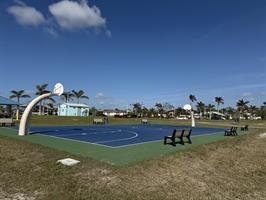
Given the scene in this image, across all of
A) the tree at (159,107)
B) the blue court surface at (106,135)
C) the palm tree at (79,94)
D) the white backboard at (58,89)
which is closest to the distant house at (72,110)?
the palm tree at (79,94)

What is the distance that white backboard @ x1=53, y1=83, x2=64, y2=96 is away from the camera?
18469mm

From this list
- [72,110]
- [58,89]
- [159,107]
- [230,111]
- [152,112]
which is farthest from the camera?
[230,111]

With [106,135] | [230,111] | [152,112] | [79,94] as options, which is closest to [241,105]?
[230,111]

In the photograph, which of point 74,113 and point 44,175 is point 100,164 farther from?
point 74,113

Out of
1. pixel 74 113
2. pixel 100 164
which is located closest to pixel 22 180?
pixel 100 164

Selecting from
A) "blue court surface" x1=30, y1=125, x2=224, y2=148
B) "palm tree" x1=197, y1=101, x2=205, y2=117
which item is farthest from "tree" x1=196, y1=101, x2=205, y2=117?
"blue court surface" x1=30, y1=125, x2=224, y2=148

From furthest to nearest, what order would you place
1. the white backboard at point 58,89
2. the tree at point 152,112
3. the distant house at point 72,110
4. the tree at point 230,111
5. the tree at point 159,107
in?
1. the tree at point 230,111
2. the tree at point 159,107
3. the tree at point 152,112
4. the distant house at point 72,110
5. the white backboard at point 58,89

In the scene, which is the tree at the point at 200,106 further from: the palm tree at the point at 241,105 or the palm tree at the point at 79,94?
the palm tree at the point at 79,94

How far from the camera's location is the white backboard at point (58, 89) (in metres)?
18.5

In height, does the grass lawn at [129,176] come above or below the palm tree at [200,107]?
below

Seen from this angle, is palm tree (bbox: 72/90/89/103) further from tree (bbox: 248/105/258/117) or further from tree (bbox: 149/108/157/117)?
tree (bbox: 248/105/258/117)

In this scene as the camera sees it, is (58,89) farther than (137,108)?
No

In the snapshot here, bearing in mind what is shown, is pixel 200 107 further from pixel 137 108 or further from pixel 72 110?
pixel 72 110

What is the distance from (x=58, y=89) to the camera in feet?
61.1
